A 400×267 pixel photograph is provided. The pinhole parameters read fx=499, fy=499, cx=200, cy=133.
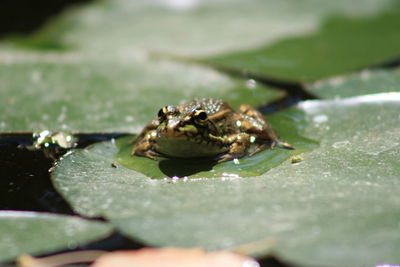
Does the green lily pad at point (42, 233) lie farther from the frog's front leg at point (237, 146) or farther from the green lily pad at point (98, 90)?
the green lily pad at point (98, 90)

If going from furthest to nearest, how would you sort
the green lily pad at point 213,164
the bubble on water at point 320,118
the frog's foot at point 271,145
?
the bubble on water at point 320,118 < the frog's foot at point 271,145 < the green lily pad at point 213,164

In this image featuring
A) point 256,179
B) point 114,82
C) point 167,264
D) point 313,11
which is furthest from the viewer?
point 313,11

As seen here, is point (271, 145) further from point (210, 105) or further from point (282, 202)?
Result: point (282, 202)

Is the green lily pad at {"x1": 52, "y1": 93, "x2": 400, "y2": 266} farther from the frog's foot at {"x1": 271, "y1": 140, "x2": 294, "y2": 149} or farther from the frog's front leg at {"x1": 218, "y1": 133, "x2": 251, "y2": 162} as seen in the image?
the frog's front leg at {"x1": 218, "y1": 133, "x2": 251, "y2": 162}

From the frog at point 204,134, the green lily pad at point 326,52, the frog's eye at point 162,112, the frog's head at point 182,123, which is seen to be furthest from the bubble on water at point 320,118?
the frog's eye at point 162,112

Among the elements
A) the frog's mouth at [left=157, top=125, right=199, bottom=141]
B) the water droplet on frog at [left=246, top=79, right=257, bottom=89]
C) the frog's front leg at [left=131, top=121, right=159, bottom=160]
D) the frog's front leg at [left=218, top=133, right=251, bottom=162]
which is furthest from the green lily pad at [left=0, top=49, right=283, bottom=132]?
the frog's front leg at [left=218, top=133, right=251, bottom=162]

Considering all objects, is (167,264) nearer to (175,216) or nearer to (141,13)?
(175,216)

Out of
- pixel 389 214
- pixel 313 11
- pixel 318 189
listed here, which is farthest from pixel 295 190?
pixel 313 11

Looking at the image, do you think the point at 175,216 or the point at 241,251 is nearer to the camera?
the point at 241,251
